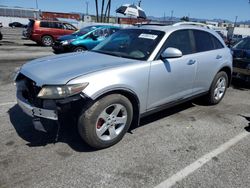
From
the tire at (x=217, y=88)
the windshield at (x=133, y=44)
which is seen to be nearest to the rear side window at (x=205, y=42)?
the tire at (x=217, y=88)

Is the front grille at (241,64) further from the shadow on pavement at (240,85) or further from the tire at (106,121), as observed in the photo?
the tire at (106,121)

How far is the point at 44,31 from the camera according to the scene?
56.2 ft

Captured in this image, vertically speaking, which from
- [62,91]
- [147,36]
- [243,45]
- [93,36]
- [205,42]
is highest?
[147,36]

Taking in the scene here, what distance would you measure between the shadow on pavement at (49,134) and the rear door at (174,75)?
1.19 m

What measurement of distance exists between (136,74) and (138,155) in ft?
3.65

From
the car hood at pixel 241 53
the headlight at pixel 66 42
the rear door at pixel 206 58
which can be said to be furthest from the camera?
the headlight at pixel 66 42

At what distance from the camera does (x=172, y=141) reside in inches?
153

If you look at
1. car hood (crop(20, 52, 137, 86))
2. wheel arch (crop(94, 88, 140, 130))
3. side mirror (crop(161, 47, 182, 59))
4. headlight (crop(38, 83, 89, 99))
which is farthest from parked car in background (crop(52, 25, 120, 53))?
headlight (crop(38, 83, 89, 99))

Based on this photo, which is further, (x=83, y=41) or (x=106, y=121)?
(x=83, y=41)

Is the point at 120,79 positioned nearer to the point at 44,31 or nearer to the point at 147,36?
the point at 147,36

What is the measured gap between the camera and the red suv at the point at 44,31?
16.9 meters

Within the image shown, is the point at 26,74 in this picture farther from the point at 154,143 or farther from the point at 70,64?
the point at 154,143

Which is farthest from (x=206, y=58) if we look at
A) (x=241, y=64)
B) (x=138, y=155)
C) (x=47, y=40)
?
(x=47, y=40)

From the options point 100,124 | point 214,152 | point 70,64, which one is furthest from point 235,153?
point 70,64
